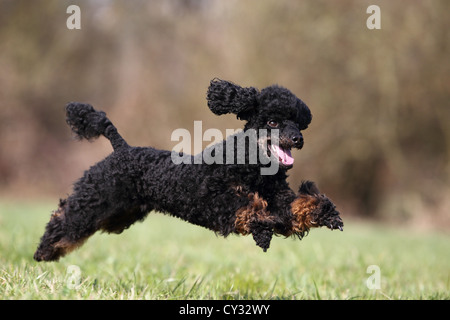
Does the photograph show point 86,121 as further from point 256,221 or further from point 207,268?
point 207,268

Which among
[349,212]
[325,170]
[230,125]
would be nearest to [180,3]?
[230,125]

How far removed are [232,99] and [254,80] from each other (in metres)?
12.5

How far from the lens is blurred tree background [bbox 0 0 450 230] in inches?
569

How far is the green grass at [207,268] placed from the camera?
366 centimetres

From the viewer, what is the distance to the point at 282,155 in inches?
129

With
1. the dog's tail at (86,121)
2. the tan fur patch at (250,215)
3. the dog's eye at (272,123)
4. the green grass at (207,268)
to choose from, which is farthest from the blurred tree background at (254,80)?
the tan fur patch at (250,215)

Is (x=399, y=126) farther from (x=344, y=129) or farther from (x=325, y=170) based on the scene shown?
(x=325, y=170)

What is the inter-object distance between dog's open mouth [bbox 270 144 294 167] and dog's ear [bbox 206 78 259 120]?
373 millimetres

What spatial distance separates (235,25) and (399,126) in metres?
6.11

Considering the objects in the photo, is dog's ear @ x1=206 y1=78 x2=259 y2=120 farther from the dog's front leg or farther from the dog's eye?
the dog's front leg

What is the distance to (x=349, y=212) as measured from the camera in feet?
58.2

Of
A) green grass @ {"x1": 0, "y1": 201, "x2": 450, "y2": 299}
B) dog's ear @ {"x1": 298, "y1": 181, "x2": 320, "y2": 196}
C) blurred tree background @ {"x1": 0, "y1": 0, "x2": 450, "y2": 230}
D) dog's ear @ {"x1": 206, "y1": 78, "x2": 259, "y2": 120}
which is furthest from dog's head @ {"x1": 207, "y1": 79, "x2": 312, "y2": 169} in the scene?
blurred tree background @ {"x1": 0, "y1": 0, "x2": 450, "y2": 230}

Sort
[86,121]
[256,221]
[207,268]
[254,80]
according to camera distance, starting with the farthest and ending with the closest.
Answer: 1. [254,80]
2. [207,268]
3. [86,121]
4. [256,221]

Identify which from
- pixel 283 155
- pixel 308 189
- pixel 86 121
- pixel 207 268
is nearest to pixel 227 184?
pixel 283 155
